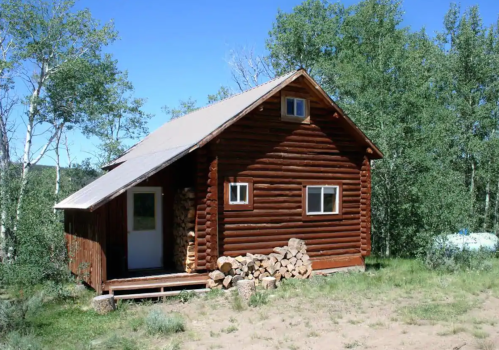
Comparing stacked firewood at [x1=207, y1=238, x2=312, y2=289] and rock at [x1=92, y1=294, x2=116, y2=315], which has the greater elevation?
stacked firewood at [x1=207, y1=238, x2=312, y2=289]

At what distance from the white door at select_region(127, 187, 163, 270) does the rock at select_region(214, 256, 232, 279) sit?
2165 millimetres

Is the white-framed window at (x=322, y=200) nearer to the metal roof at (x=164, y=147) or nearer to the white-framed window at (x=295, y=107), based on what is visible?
the white-framed window at (x=295, y=107)

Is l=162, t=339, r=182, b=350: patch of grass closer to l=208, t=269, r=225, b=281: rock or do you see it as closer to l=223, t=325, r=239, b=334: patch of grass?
l=223, t=325, r=239, b=334: patch of grass

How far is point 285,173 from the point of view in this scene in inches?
574

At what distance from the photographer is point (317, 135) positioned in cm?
1522

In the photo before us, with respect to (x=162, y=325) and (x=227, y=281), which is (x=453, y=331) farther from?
(x=227, y=281)

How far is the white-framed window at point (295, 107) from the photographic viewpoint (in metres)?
14.8

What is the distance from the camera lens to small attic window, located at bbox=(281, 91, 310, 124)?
14648 millimetres

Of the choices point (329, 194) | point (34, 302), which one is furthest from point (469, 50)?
point (34, 302)

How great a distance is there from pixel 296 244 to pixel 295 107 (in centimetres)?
438

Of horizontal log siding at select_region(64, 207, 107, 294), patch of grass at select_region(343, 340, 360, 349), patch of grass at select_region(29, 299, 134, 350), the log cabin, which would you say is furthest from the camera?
the log cabin

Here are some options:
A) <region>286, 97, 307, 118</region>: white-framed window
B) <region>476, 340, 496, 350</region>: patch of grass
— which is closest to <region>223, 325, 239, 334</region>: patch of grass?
<region>476, 340, 496, 350</region>: patch of grass

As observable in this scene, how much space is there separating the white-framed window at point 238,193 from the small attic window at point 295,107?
8.53ft

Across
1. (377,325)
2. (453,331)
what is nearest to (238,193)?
(377,325)
